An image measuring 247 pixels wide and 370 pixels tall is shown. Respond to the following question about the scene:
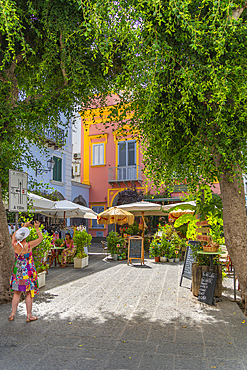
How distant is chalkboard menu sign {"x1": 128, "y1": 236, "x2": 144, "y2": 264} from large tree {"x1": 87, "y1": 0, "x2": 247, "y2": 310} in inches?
264

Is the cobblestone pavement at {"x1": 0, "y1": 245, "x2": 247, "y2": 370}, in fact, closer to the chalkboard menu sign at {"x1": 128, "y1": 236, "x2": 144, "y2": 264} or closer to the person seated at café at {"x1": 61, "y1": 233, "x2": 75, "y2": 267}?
the person seated at café at {"x1": 61, "y1": 233, "x2": 75, "y2": 267}

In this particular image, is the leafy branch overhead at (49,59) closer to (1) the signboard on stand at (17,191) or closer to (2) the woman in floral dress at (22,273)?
(1) the signboard on stand at (17,191)

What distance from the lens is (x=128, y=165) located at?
926 inches

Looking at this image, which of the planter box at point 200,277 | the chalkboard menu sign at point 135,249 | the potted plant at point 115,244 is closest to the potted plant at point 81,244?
the chalkboard menu sign at point 135,249

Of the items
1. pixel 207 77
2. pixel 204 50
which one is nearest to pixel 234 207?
pixel 207 77

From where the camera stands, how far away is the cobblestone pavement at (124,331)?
12.4 ft

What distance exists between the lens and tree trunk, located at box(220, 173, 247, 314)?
5.59 meters

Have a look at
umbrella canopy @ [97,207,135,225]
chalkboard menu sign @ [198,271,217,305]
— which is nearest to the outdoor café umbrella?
umbrella canopy @ [97,207,135,225]

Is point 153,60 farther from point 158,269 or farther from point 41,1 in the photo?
point 158,269

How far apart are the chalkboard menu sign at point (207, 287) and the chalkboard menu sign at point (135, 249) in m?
5.50

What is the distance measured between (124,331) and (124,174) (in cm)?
1890

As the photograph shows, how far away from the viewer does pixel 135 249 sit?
40.5ft

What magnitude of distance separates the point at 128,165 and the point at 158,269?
1327 centimetres

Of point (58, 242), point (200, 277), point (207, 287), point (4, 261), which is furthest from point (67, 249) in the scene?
point (207, 287)
